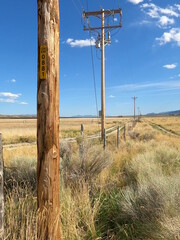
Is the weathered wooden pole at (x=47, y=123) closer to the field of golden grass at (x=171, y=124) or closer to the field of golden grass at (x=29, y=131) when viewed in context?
the field of golden grass at (x=29, y=131)

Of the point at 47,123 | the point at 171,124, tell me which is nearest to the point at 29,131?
the point at 47,123

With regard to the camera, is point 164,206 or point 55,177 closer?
point 55,177

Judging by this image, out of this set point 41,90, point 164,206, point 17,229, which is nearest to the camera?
point 41,90

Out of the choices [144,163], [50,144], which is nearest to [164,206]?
[50,144]

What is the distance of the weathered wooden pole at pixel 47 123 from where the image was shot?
3.04 meters

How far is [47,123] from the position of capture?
3031 millimetres

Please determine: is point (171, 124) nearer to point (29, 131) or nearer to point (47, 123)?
point (29, 131)

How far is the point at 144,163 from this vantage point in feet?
23.4

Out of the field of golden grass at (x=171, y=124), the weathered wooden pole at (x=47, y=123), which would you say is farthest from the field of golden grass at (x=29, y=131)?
the weathered wooden pole at (x=47, y=123)

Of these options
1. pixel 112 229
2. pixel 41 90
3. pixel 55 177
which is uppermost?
pixel 41 90

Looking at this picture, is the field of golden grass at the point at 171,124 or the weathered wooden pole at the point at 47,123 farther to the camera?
the field of golden grass at the point at 171,124

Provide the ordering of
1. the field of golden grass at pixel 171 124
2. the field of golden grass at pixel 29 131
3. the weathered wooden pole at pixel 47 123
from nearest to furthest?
the weathered wooden pole at pixel 47 123 → the field of golden grass at pixel 29 131 → the field of golden grass at pixel 171 124

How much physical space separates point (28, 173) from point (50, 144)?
11.8 ft

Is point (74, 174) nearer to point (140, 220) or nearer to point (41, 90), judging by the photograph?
point (140, 220)
